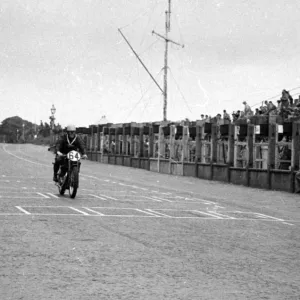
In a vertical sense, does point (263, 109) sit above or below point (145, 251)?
above

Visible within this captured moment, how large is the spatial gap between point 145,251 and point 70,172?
1005cm

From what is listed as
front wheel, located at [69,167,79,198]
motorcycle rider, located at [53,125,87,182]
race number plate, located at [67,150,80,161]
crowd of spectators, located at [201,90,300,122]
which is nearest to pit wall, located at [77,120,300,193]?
crowd of spectators, located at [201,90,300,122]

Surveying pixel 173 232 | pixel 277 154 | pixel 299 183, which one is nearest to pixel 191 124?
pixel 277 154

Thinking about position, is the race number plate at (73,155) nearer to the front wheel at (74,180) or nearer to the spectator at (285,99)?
the front wheel at (74,180)

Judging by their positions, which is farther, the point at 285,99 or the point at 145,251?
the point at 285,99

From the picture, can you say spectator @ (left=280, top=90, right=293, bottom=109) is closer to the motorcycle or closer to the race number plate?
the motorcycle

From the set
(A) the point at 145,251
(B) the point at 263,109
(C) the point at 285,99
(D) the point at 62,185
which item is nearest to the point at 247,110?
(B) the point at 263,109

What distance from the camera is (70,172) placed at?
19.4 meters

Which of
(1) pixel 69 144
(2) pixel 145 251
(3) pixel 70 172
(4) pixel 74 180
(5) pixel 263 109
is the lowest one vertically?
(2) pixel 145 251

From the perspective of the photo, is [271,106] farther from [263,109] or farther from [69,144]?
[69,144]

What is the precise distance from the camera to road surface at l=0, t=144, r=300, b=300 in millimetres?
7145

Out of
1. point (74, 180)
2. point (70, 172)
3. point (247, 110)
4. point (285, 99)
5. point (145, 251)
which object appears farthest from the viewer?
point (247, 110)

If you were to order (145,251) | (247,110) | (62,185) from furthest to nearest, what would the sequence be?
(247,110)
(62,185)
(145,251)

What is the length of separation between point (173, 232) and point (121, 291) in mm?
5055
